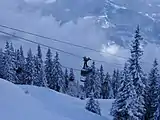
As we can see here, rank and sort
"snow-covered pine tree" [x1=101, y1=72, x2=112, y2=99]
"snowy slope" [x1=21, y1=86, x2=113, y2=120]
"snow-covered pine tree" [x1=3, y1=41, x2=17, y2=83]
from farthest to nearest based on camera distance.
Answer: "snow-covered pine tree" [x1=101, y1=72, x2=112, y2=99]
"snow-covered pine tree" [x1=3, y1=41, x2=17, y2=83]
"snowy slope" [x1=21, y1=86, x2=113, y2=120]

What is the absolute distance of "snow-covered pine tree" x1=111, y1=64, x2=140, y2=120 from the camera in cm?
3800

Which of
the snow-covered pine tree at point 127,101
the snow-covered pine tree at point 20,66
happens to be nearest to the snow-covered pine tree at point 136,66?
the snow-covered pine tree at point 127,101

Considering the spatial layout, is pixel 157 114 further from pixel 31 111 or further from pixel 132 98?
pixel 31 111

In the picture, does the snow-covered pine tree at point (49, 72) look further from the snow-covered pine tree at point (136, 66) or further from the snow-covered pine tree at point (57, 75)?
the snow-covered pine tree at point (136, 66)

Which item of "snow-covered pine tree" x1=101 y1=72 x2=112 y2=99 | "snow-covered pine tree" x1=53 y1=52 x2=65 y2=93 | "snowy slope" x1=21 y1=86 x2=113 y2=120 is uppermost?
"snowy slope" x1=21 y1=86 x2=113 y2=120

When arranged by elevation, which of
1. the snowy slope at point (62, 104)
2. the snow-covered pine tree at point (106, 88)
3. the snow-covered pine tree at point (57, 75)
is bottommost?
the snow-covered pine tree at point (106, 88)

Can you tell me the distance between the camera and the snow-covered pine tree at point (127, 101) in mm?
38000

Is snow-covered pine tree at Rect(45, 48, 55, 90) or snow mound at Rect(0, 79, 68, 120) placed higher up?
snow mound at Rect(0, 79, 68, 120)

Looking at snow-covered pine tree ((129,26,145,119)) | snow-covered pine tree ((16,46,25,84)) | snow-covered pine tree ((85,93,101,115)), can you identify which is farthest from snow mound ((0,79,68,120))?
snow-covered pine tree ((16,46,25,84))

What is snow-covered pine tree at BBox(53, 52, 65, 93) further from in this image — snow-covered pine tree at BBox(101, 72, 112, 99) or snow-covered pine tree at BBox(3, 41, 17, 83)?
snow-covered pine tree at BBox(101, 72, 112, 99)

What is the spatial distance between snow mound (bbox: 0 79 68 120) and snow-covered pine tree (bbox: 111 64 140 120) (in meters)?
14.7

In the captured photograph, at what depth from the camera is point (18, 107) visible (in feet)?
76.6

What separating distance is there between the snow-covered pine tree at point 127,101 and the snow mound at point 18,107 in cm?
1473

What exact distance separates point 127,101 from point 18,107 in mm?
17558
